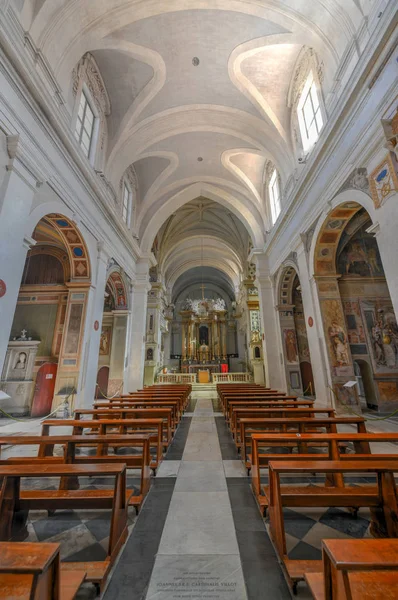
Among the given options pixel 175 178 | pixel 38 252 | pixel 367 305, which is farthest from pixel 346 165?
pixel 38 252

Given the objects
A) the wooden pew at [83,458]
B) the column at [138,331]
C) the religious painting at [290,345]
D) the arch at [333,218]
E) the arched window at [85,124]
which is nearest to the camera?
the wooden pew at [83,458]

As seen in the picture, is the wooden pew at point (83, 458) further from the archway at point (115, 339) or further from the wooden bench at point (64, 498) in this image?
the archway at point (115, 339)

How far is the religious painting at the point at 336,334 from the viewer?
6062 mm

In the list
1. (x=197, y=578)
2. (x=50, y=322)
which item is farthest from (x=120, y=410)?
(x=50, y=322)

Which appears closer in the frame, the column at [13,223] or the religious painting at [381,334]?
the column at [13,223]

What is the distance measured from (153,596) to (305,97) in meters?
9.55

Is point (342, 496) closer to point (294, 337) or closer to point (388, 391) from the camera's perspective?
point (388, 391)

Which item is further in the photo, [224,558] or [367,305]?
[367,305]

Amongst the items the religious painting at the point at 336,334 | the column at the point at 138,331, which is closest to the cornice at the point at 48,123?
the column at the point at 138,331

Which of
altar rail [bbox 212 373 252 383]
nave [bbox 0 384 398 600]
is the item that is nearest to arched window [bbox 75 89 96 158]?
nave [bbox 0 384 398 600]

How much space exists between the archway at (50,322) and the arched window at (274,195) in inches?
282

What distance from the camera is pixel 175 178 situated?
443 inches

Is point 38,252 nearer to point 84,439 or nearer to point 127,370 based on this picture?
point 127,370

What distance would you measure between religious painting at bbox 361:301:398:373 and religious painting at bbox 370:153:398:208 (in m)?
4.31
